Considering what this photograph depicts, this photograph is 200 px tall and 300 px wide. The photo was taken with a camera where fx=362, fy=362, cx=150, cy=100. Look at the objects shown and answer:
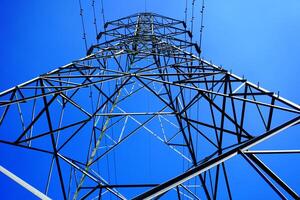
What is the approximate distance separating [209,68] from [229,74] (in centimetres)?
141

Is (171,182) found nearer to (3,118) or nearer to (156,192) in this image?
(156,192)

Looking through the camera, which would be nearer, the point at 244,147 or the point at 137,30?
the point at 244,147

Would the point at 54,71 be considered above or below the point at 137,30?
below

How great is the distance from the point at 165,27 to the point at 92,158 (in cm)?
798

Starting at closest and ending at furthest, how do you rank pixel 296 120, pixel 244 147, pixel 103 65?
pixel 244 147 < pixel 296 120 < pixel 103 65

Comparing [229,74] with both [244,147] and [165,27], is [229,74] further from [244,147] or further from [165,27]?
[165,27]

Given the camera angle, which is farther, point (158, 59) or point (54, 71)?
point (158, 59)

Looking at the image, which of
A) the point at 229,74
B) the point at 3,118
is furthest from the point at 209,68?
the point at 3,118

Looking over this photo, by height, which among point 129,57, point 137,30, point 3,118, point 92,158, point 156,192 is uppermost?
point 137,30

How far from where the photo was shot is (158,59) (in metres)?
13.0

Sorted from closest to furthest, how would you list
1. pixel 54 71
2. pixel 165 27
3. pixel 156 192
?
pixel 156 192, pixel 54 71, pixel 165 27

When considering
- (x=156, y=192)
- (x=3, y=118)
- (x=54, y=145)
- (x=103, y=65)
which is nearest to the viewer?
(x=156, y=192)

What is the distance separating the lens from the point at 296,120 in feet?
19.0

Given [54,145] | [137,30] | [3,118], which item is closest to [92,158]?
[54,145]
